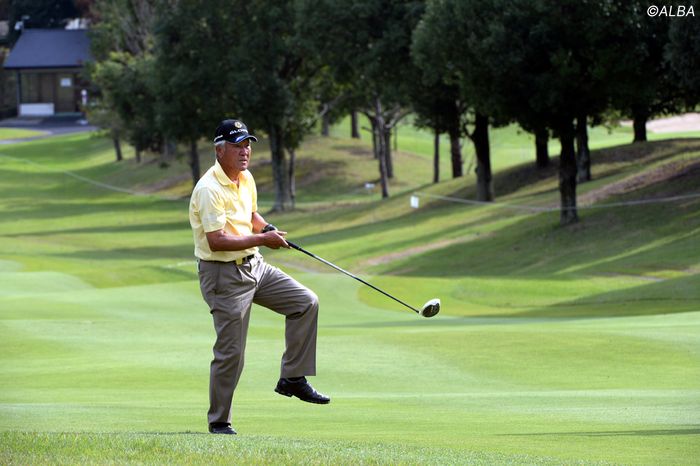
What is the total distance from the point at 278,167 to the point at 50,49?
189 ft

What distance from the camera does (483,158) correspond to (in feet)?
164

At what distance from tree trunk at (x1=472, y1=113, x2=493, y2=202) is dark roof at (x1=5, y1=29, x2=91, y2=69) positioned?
217ft

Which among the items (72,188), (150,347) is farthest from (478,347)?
(72,188)

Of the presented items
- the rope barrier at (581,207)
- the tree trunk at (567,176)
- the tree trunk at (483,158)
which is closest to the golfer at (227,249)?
the tree trunk at (567,176)

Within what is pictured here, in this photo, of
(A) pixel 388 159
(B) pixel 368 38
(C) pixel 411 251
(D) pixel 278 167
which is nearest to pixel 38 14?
(A) pixel 388 159

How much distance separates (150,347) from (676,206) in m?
24.1

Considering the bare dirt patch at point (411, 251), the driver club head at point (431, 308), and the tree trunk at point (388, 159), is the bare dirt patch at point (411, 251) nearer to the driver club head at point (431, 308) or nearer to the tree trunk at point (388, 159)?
the tree trunk at point (388, 159)

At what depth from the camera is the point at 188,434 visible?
898 cm

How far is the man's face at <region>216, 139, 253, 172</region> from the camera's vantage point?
9391 millimetres

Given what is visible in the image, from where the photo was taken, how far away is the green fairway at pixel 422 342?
9070 millimetres

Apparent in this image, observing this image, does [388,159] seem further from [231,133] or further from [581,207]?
[231,133]

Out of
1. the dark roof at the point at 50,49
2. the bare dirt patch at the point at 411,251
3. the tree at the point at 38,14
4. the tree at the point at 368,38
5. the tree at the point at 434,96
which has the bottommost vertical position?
the bare dirt patch at the point at 411,251

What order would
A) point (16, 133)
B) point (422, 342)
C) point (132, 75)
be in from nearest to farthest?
point (422, 342)
point (132, 75)
point (16, 133)

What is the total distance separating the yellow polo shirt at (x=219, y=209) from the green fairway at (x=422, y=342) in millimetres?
1419
